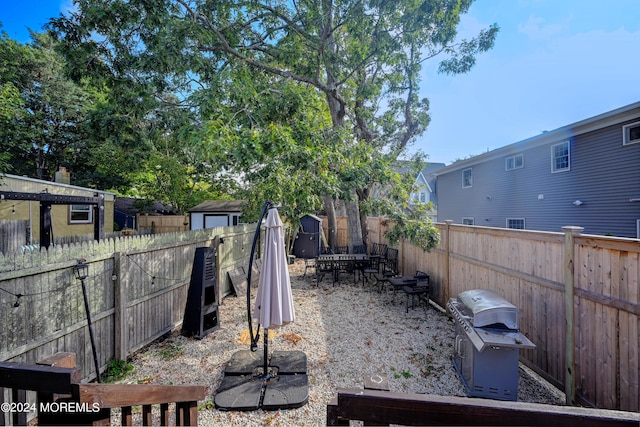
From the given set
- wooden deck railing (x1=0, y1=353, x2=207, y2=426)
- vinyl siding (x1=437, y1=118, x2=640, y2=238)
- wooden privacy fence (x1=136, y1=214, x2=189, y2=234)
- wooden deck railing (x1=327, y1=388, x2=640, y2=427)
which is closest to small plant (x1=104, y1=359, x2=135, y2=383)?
wooden deck railing (x1=0, y1=353, x2=207, y2=426)

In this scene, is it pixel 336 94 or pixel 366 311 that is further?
pixel 336 94

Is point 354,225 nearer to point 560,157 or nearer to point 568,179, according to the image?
Answer: point 568,179

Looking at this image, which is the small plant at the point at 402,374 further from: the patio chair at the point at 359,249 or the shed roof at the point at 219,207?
the shed roof at the point at 219,207

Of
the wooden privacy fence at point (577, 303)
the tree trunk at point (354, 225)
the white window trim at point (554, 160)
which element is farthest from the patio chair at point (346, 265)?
the white window trim at point (554, 160)

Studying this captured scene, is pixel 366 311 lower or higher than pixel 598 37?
lower

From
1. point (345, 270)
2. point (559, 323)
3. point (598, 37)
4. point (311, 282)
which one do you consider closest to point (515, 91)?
point (598, 37)

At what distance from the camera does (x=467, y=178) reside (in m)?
17.1

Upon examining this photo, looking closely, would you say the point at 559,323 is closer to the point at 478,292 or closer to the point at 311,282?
the point at 478,292

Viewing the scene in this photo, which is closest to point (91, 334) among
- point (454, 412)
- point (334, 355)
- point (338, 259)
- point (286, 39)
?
point (334, 355)

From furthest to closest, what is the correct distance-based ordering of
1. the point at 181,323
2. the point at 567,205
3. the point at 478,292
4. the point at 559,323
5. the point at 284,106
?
the point at 567,205 → the point at 284,106 → the point at 181,323 → the point at 478,292 → the point at 559,323

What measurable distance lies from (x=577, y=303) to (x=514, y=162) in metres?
12.4

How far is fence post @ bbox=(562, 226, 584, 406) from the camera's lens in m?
3.29

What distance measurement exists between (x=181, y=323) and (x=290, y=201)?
323cm

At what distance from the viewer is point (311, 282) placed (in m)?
9.27
